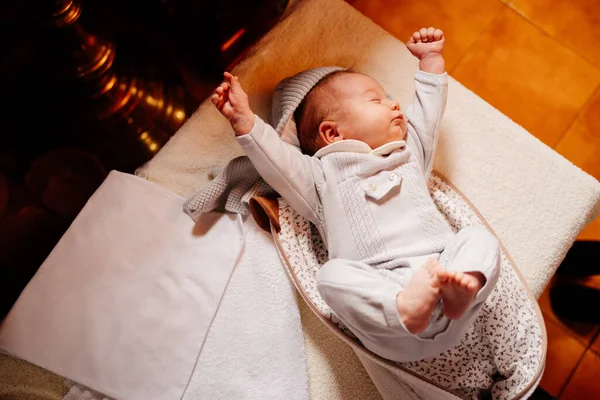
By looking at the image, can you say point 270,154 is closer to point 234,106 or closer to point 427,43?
point 234,106

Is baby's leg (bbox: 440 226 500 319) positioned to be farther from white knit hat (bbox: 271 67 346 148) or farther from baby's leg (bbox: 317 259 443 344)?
white knit hat (bbox: 271 67 346 148)

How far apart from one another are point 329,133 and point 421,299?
357mm

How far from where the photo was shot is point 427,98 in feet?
2.98

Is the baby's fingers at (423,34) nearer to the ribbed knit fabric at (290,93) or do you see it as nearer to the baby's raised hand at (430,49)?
the baby's raised hand at (430,49)

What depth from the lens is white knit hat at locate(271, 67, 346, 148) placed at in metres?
0.91

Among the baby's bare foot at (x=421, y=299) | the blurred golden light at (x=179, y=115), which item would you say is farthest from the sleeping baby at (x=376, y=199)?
the blurred golden light at (x=179, y=115)

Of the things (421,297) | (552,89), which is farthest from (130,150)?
(552,89)

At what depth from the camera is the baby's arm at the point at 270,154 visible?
2.64 ft

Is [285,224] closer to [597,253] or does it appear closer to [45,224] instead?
[45,224]

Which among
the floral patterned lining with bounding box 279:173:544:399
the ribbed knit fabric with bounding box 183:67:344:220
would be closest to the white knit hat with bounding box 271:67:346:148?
the ribbed knit fabric with bounding box 183:67:344:220

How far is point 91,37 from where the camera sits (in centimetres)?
111

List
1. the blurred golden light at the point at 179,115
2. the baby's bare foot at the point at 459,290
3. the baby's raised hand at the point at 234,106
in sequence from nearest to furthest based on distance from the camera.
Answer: the baby's bare foot at the point at 459,290 → the baby's raised hand at the point at 234,106 → the blurred golden light at the point at 179,115

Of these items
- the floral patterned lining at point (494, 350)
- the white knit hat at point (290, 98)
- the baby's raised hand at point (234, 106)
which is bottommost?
the floral patterned lining at point (494, 350)

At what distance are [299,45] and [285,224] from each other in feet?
1.38
